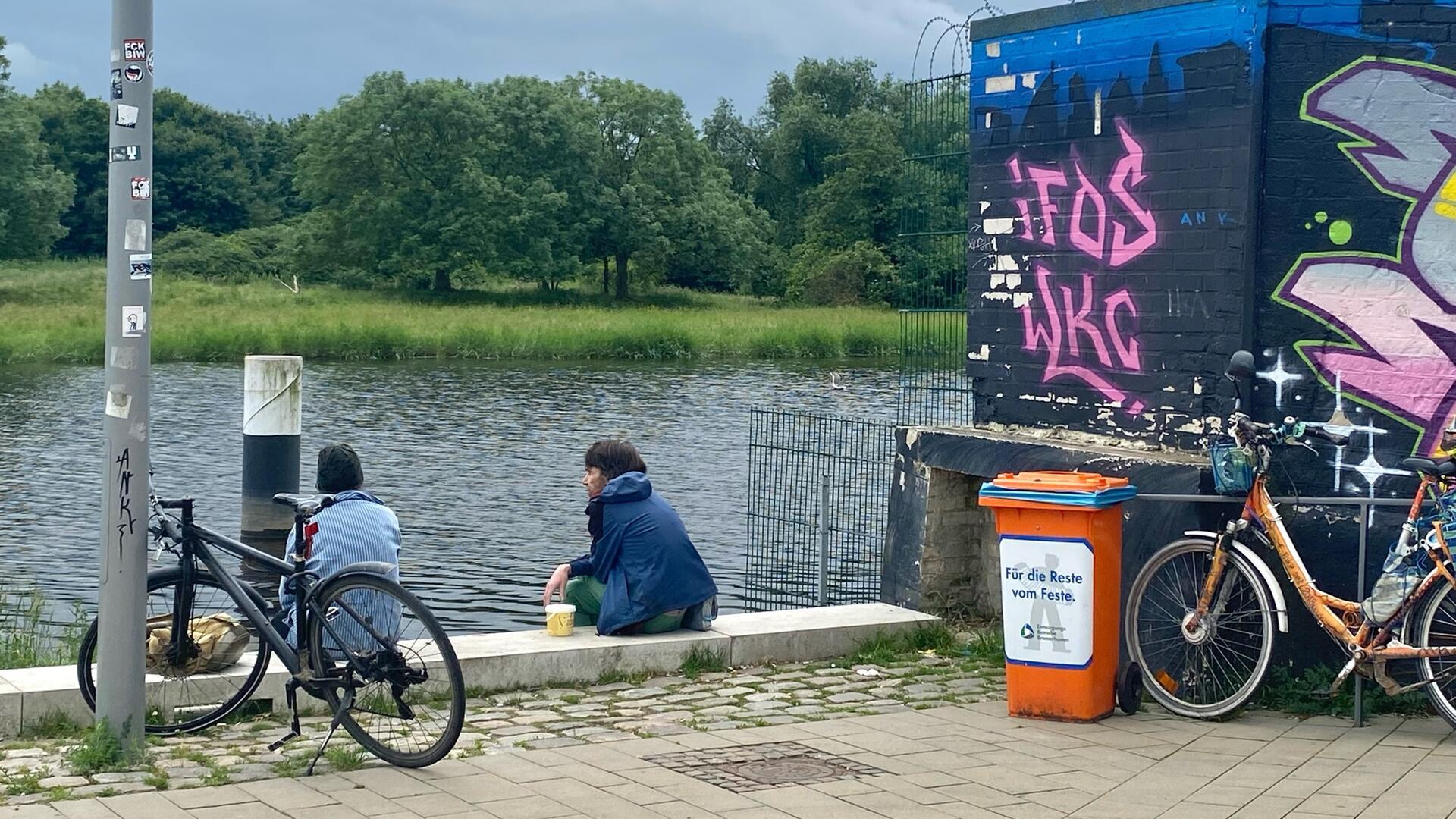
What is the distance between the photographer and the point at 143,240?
6.06 meters

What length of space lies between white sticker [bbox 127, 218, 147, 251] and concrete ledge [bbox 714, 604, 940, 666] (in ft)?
11.8

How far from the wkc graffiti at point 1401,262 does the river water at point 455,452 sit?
6.42 meters

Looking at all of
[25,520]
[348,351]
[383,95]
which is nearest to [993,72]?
[25,520]

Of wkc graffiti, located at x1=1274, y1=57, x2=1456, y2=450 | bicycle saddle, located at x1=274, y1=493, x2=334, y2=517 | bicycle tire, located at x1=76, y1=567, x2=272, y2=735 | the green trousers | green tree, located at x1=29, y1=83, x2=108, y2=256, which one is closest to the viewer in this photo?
bicycle tire, located at x1=76, y1=567, x2=272, y2=735

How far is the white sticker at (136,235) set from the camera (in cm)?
601

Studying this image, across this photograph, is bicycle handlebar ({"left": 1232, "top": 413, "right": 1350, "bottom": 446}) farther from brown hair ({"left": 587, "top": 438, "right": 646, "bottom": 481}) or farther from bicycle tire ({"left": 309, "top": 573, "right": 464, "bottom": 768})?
bicycle tire ({"left": 309, "top": 573, "right": 464, "bottom": 768})

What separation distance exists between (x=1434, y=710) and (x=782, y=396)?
26.4 metres

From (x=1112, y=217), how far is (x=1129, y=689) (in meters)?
2.67

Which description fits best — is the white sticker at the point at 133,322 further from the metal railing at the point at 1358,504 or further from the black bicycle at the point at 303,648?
the metal railing at the point at 1358,504

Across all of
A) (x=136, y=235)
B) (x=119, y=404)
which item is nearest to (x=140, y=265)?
(x=136, y=235)

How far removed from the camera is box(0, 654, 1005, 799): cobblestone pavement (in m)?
5.95

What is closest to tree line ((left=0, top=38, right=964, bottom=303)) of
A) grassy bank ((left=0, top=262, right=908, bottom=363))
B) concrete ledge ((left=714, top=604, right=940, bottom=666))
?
grassy bank ((left=0, top=262, right=908, bottom=363))

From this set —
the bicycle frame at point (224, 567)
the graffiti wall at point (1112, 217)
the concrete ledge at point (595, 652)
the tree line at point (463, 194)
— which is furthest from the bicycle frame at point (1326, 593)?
the tree line at point (463, 194)

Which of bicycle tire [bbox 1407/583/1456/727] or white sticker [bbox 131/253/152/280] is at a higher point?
white sticker [bbox 131/253/152/280]
